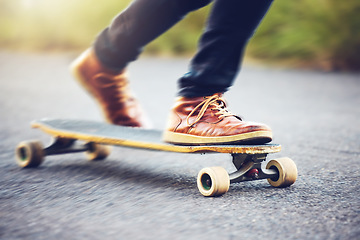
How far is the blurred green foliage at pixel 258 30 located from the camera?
6.51 m

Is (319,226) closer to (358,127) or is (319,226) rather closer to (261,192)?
(261,192)

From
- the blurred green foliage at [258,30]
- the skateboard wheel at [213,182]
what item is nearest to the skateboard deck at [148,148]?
the skateboard wheel at [213,182]

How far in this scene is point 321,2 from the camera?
6535 millimetres

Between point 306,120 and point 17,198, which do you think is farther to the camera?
point 306,120

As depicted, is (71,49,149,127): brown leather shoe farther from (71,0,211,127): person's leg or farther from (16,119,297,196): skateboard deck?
(16,119,297,196): skateboard deck

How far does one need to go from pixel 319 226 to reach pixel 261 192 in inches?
14.5

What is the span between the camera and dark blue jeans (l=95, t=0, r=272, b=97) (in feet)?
5.49

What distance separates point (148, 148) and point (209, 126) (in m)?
0.26

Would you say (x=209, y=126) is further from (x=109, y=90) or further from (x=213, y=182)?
(x=109, y=90)

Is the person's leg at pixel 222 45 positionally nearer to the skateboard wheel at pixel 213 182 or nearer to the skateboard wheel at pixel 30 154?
the skateboard wheel at pixel 213 182

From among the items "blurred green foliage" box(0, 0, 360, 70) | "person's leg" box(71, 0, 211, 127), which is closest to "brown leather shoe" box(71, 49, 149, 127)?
"person's leg" box(71, 0, 211, 127)

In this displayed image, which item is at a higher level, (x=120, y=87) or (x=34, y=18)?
(x=34, y=18)

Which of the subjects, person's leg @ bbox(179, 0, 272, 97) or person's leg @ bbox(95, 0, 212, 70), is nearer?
person's leg @ bbox(179, 0, 272, 97)

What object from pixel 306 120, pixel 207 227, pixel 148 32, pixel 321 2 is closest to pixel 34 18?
pixel 321 2
